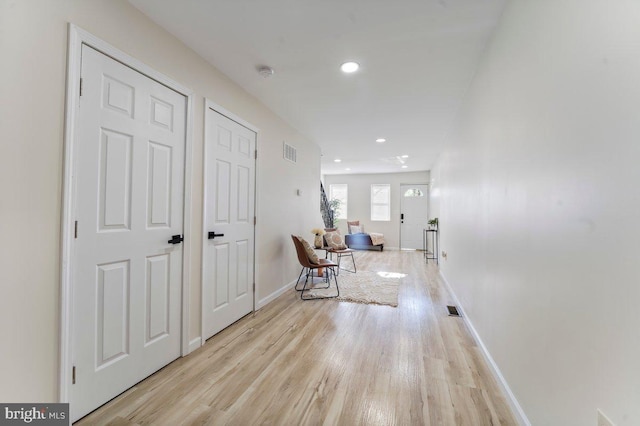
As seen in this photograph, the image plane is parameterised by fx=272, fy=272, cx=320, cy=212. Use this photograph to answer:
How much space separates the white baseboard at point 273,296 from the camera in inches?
131

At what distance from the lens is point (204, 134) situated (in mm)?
2385

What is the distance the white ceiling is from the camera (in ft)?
5.95

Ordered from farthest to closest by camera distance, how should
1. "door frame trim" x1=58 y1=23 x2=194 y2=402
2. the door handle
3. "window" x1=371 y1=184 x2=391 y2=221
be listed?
"window" x1=371 y1=184 x2=391 y2=221
the door handle
"door frame trim" x1=58 y1=23 x2=194 y2=402

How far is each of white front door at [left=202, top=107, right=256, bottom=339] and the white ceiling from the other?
0.62 metres

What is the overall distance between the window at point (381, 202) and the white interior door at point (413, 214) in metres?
0.45

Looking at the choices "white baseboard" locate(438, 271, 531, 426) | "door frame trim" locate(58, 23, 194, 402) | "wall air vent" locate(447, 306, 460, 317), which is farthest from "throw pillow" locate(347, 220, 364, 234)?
"door frame trim" locate(58, 23, 194, 402)

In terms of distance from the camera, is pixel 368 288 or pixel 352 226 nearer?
pixel 368 288

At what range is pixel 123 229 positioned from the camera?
1739 millimetres

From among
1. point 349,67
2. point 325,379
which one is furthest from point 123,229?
point 349,67

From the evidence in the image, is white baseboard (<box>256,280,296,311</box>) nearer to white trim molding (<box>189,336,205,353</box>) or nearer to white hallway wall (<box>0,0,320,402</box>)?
white trim molding (<box>189,336,205,353</box>)

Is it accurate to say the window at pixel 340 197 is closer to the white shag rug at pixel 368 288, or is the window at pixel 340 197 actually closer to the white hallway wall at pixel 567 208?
the white shag rug at pixel 368 288

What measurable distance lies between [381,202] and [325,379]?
299 inches

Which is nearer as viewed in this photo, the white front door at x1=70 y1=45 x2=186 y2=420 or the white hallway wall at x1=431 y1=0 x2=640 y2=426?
the white hallway wall at x1=431 y1=0 x2=640 y2=426

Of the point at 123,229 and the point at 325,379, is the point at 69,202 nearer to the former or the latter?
the point at 123,229
